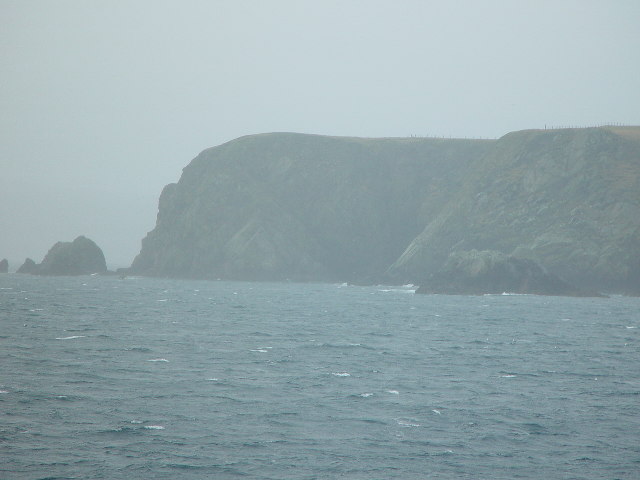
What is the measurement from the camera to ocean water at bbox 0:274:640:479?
22.3 m

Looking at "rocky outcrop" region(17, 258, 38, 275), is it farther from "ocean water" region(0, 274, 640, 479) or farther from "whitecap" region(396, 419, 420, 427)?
"whitecap" region(396, 419, 420, 427)

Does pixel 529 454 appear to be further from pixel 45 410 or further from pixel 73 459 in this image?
pixel 45 410

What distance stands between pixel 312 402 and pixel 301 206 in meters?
150

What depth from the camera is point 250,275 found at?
15825cm

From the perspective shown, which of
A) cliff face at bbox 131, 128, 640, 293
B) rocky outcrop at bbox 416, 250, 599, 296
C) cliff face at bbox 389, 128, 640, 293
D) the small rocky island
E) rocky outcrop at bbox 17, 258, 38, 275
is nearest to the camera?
rocky outcrop at bbox 416, 250, 599, 296

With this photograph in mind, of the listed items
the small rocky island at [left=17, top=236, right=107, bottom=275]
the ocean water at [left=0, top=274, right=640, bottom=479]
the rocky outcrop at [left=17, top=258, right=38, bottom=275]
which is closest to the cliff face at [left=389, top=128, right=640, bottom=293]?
the ocean water at [left=0, top=274, right=640, bottom=479]

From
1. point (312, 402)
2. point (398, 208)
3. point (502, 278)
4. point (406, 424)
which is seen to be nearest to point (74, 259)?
point (398, 208)

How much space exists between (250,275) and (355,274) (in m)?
21.8

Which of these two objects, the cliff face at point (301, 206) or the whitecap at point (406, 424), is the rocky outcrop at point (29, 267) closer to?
the cliff face at point (301, 206)

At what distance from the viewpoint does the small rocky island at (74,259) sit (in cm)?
16238

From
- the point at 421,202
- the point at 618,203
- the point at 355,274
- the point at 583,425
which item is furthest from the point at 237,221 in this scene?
the point at 583,425

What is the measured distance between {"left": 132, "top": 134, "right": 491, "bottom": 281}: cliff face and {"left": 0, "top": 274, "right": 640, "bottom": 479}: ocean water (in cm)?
10342

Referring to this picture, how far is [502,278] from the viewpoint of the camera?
112812 mm

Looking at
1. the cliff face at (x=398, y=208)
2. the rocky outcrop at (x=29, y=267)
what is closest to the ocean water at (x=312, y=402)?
the cliff face at (x=398, y=208)
